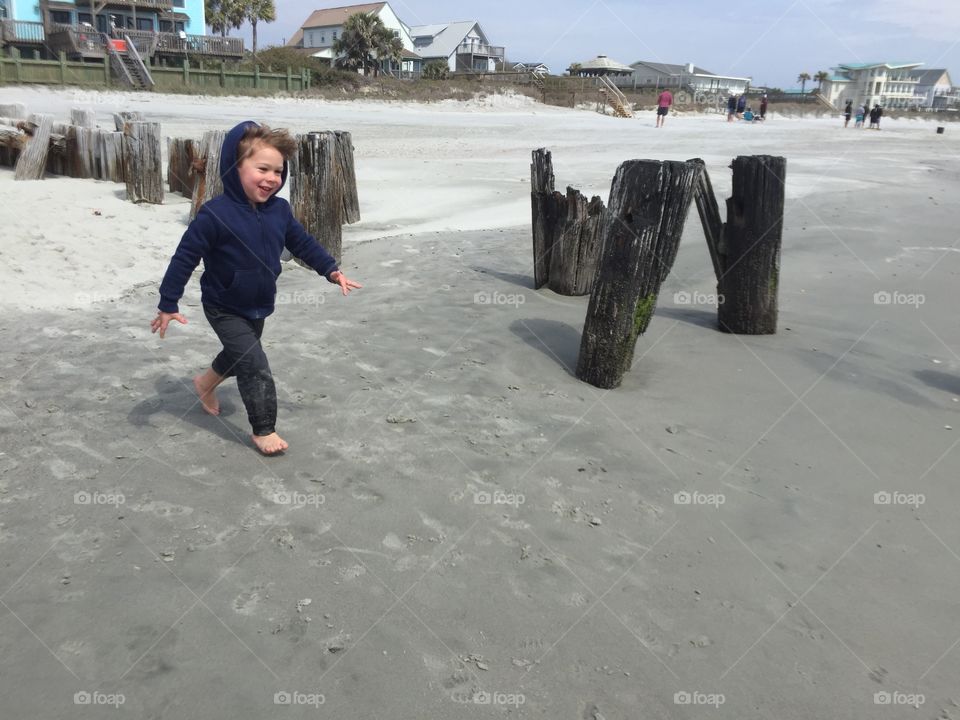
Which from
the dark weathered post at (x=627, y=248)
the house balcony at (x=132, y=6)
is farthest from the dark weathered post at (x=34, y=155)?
the house balcony at (x=132, y=6)

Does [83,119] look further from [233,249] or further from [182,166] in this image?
[233,249]

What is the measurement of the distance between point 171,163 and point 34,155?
6.65 ft

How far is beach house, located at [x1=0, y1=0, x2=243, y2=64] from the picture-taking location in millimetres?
38062

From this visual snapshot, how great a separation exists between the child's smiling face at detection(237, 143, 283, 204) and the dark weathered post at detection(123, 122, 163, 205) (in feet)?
21.6

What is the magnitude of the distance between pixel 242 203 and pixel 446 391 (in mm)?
1581

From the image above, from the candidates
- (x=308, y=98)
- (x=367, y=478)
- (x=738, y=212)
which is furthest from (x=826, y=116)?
(x=367, y=478)

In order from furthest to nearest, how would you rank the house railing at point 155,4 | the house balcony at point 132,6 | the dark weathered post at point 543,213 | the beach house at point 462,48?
the beach house at point 462,48 < the house railing at point 155,4 < the house balcony at point 132,6 < the dark weathered post at point 543,213

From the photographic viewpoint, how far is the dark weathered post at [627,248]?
4.56 metres

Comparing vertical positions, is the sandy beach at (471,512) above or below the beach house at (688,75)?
below

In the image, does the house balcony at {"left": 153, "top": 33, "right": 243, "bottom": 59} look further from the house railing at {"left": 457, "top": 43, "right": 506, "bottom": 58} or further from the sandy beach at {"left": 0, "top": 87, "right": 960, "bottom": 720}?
the sandy beach at {"left": 0, "top": 87, "right": 960, "bottom": 720}

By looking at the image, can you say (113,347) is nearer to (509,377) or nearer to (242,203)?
(242,203)

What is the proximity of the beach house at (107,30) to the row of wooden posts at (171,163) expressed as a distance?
91.2ft

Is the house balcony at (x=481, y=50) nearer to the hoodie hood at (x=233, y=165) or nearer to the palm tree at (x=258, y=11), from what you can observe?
the palm tree at (x=258, y=11)
